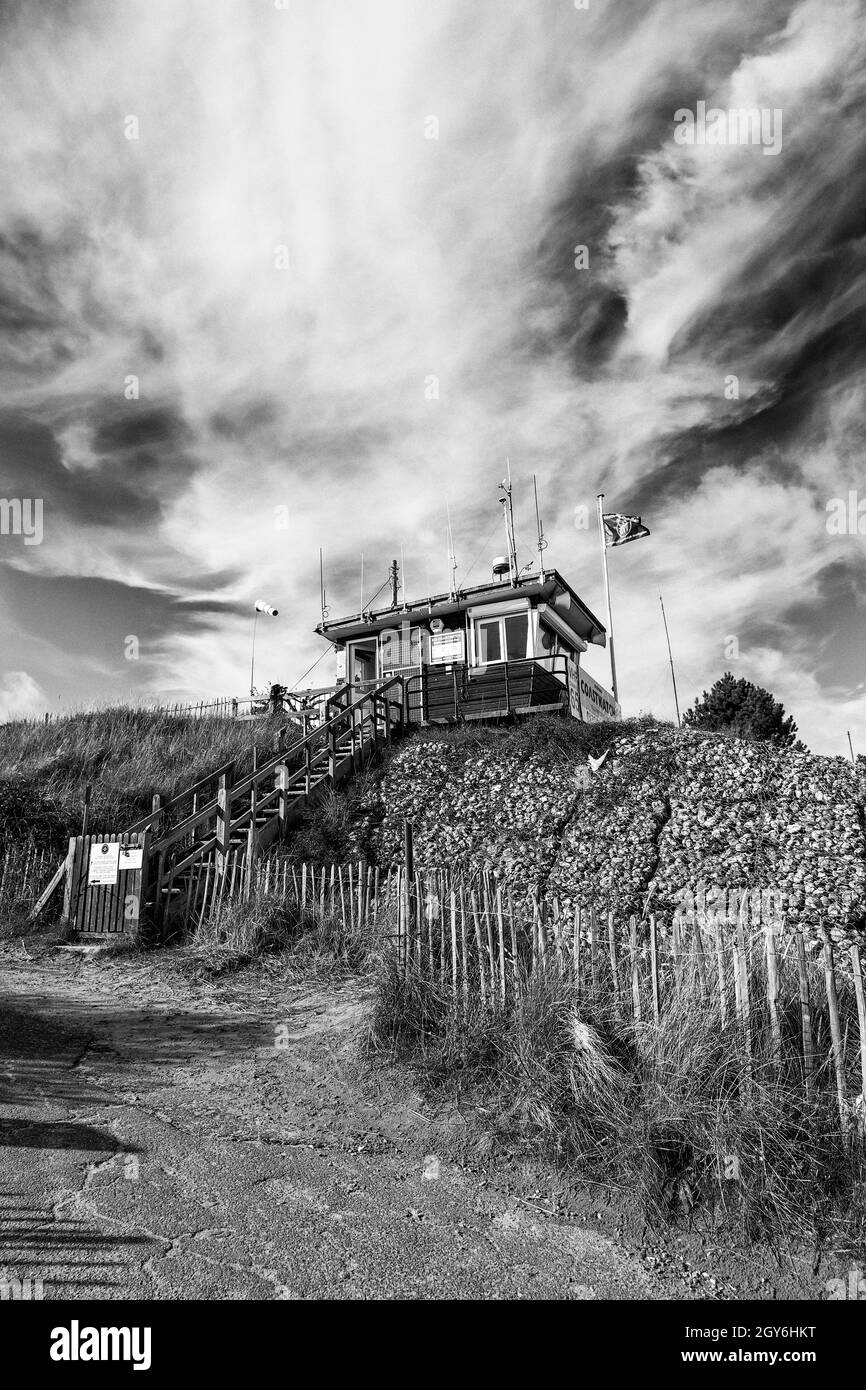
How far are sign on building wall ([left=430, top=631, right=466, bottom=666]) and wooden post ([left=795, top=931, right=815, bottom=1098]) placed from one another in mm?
19790

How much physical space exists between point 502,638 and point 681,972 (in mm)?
19060

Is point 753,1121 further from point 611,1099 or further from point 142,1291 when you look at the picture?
point 142,1291

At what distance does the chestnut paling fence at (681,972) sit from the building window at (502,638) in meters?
16.0

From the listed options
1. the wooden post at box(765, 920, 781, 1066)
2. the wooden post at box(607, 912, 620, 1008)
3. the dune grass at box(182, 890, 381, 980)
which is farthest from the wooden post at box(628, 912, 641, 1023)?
the dune grass at box(182, 890, 381, 980)

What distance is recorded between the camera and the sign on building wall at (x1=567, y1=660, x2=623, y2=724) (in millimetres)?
19967

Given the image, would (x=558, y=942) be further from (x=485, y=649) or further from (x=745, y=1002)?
(x=485, y=649)

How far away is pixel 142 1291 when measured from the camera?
10.6ft

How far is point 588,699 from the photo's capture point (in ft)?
72.7

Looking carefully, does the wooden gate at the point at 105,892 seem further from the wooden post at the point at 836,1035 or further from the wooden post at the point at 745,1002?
the wooden post at the point at 836,1035

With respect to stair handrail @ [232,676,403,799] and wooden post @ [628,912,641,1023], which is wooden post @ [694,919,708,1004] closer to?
wooden post @ [628,912,641,1023]

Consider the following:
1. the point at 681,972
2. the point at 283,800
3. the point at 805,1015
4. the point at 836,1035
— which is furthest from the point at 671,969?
the point at 283,800

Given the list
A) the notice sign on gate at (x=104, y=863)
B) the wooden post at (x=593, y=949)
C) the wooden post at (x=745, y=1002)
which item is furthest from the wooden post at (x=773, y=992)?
the notice sign on gate at (x=104, y=863)

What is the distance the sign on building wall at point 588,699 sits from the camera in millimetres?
19967
